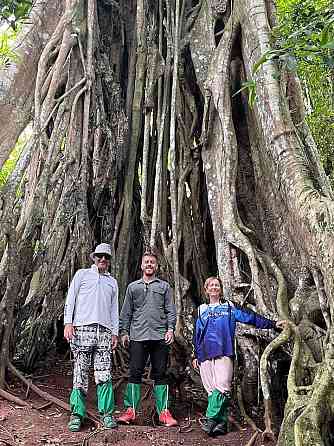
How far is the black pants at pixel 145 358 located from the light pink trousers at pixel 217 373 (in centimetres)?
28

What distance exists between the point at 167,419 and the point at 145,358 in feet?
1.34

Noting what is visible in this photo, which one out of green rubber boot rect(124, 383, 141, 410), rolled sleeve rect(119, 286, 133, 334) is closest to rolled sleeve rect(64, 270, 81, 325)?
rolled sleeve rect(119, 286, 133, 334)

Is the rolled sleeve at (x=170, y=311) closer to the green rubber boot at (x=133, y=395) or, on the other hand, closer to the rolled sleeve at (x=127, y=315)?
the rolled sleeve at (x=127, y=315)

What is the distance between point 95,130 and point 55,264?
1.27m

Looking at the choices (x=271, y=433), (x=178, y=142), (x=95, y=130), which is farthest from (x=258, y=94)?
(x=271, y=433)

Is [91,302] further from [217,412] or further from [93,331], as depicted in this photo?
[217,412]

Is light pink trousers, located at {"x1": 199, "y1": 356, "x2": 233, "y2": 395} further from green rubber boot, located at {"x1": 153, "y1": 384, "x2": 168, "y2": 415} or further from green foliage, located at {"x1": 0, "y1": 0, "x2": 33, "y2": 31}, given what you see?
green foliage, located at {"x1": 0, "y1": 0, "x2": 33, "y2": 31}

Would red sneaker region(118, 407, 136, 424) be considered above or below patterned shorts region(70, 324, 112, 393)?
below

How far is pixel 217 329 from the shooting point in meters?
3.77

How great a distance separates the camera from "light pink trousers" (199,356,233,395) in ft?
12.0

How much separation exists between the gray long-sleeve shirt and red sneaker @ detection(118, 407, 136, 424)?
1.46 feet

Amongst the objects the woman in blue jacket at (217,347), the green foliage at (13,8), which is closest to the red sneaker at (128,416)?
the woman in blue jacket at (217,347)

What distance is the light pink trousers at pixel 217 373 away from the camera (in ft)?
12.0

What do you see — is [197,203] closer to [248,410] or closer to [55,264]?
[55,264]
